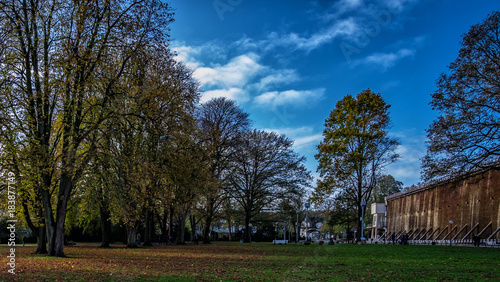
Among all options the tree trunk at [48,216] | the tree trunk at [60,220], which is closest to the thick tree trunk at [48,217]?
the tree trunk at [48,216]

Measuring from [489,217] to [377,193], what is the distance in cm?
5245

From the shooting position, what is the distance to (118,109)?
18938 millimetres

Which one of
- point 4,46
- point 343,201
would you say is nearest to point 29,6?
point 4,46

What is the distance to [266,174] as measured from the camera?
46062 millimetres

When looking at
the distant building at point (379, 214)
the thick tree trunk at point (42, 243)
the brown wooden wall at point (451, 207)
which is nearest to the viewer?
the thick tree trunk at point (42, 243)

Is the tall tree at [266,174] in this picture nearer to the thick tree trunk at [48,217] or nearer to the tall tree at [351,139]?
the tall tree at [351,139]

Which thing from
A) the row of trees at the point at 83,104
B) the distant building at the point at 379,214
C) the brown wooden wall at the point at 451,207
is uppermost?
the row of trees at the point at 83,104

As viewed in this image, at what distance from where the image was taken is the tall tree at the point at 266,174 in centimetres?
4566

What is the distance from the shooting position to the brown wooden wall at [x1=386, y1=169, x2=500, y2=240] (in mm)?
30734

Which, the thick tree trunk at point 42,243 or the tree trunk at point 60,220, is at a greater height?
the tree trunk at point 60,220

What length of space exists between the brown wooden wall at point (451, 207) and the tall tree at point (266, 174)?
13567 mm

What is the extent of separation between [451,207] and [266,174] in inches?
773

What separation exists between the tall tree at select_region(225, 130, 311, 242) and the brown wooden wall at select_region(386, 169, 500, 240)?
1357 centimetres

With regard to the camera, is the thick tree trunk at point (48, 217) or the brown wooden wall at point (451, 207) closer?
the thick tree trunk at point (48, 217)
